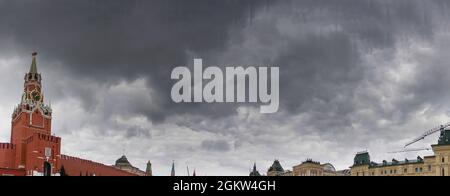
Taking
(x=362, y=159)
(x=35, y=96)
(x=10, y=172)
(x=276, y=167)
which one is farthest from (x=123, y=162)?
(x=10, y=172)

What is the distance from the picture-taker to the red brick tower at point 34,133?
8744cm

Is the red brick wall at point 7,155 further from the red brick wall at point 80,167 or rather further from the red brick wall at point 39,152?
the red brick wall at point 80,167

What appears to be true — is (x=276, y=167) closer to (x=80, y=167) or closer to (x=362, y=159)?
(x=362, y=159)

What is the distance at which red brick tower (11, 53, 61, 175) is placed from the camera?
87.4 metres

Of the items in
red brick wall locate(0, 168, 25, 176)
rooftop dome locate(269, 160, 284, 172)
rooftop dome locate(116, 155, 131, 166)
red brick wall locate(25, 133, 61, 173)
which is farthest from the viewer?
rooftop dome locate(116, 155, 131, 166)

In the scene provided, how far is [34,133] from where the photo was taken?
3487 inches

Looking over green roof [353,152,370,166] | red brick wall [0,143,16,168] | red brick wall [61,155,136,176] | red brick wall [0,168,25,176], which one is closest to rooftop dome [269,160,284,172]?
green roof [353,152,370,166]

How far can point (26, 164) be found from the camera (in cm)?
8725

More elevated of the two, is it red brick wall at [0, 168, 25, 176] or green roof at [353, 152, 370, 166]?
green roof at [353, 152, 370, 166]

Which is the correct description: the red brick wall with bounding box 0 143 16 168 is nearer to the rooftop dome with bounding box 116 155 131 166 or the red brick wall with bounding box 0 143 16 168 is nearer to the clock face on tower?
the clock face on tower
